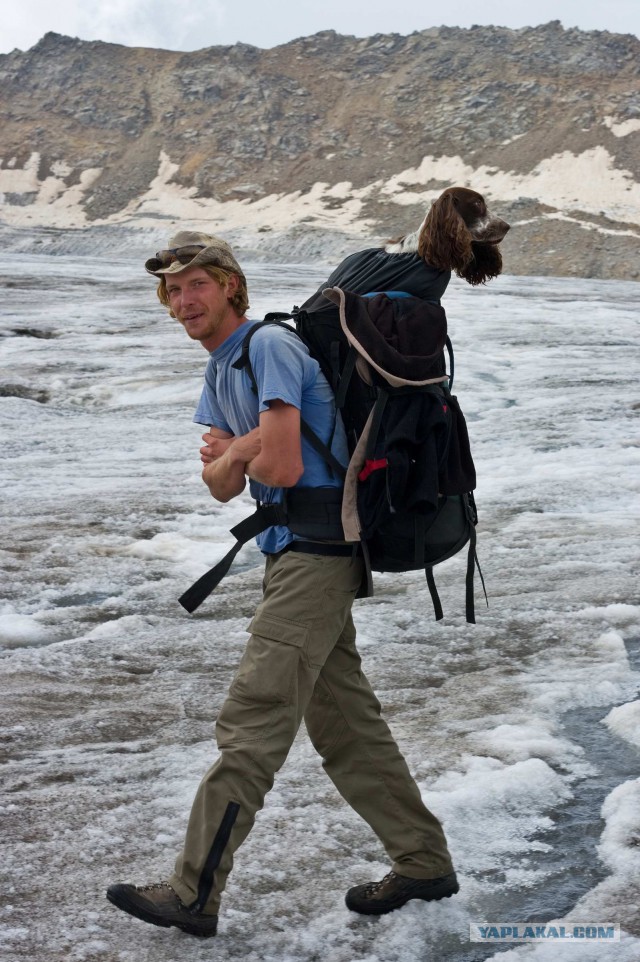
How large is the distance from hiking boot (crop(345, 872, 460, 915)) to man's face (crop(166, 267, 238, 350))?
1.56 meters

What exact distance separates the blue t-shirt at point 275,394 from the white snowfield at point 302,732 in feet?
3.52

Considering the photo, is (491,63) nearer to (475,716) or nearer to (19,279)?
(19,279)

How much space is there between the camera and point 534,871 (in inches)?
121

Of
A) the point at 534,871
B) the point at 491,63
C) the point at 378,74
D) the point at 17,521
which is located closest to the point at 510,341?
the point at 17,521

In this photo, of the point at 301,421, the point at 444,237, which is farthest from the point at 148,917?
the point at 444,237

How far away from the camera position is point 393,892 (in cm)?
284

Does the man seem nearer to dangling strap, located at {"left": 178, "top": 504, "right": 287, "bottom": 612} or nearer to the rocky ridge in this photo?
dangling strap, located at {"left": 178, "top": 504, "right": 287, "bottom": 612}

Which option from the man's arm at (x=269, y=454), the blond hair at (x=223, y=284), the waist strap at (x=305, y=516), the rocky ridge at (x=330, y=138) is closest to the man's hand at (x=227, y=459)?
the man's arm at (x=269, y=454)

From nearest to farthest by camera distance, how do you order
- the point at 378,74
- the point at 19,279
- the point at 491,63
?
1. the point at 19,279
2. the point at 491,63
3. the point at 378,74

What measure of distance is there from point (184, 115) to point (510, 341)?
6824 cm

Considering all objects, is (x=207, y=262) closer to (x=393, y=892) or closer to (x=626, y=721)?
(x=393, y=892)

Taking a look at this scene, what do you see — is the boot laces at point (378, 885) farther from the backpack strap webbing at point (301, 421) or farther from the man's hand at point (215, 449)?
the man's hand at point (215, 449)

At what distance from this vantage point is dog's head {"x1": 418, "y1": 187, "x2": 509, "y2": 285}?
108 inches

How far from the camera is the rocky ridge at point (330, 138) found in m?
52.1
